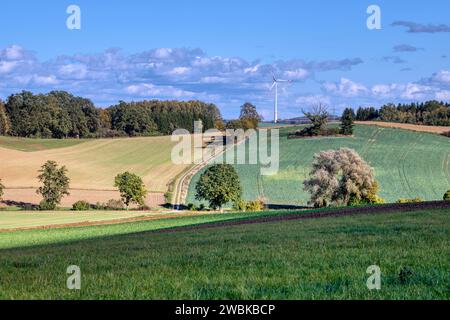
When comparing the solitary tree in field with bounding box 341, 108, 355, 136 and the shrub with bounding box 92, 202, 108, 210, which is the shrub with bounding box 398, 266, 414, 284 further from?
the solitary tree in field with bounding box 341, 108, 355, 136

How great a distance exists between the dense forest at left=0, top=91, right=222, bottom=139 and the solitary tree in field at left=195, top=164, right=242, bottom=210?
86.8 m

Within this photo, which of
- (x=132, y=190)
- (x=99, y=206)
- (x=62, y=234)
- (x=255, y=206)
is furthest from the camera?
(x=132, y=190)

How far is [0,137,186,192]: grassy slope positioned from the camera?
107750mm

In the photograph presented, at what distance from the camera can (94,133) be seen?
181 m

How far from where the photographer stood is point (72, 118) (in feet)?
573

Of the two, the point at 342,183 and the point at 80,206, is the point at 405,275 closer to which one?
the point at 342,183

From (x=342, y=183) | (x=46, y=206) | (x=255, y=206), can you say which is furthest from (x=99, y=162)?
(x=342, y=183)

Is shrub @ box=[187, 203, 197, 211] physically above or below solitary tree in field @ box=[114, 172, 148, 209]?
below

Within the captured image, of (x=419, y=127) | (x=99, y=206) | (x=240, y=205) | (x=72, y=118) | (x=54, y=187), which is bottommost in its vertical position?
(x=99, y=206)

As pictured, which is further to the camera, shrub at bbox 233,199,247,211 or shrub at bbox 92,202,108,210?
shrub at bbox 92,202,108,210

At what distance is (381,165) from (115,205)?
53794 millimetres

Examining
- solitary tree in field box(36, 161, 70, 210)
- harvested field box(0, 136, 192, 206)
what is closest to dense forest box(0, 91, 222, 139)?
harvested field box(0, 136, 192, 206)
